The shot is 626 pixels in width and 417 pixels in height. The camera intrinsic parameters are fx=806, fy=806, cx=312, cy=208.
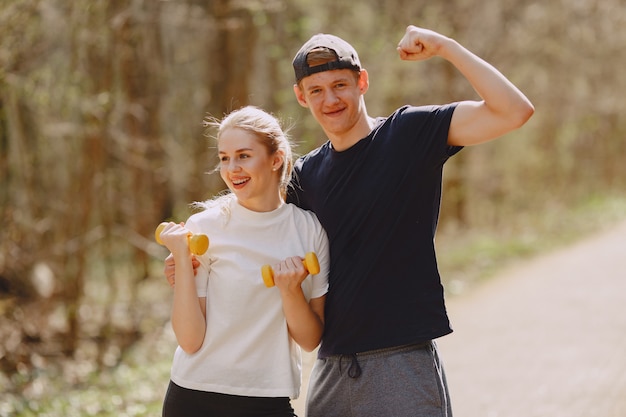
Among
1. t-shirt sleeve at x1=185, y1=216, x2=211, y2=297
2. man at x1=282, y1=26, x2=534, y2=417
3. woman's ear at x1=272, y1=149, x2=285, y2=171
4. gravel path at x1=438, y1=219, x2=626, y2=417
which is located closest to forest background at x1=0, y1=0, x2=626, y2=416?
gravel path at x1=438, y1=219, x2=626, y2=417

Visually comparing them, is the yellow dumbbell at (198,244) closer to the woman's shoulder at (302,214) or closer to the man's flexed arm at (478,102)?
the woman's shoulder at (302,214)

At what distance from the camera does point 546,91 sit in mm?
20875

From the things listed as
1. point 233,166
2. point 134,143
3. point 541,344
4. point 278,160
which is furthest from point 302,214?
point 134,143

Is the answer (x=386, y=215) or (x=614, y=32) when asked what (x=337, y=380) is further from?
(x=614, y=32)

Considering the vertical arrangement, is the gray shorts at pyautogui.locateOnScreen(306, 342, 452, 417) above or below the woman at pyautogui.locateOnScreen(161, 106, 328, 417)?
below

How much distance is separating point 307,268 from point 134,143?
7.28m

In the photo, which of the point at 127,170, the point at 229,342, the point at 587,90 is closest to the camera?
the point at 229,342

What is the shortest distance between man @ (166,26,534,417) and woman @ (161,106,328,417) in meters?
0.14

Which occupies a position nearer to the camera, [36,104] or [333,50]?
[333,50]

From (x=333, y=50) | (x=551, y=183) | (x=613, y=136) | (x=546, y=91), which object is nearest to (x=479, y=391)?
(x=333, y=50)

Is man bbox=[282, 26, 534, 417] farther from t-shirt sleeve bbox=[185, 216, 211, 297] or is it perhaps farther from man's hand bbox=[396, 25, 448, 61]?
t-shirt sleeve bbox=[185, 216, 211, 297]

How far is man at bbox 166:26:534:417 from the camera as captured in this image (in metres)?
2.90

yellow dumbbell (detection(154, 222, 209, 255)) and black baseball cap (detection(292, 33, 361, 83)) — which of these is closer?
yellow dumbbell (detection(154, 222, 209, 255))

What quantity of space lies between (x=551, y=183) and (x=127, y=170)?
59.4ft
